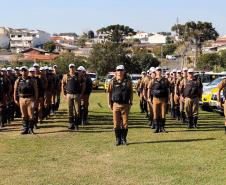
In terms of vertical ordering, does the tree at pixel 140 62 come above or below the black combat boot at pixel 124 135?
below

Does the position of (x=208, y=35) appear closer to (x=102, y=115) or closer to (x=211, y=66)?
(x=211, y=66)

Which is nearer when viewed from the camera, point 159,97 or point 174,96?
point 159,97

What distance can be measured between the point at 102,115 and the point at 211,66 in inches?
1784

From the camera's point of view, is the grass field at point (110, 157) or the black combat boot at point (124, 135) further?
the black combat boot at point (124, 135)

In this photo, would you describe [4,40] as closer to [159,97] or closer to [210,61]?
[210,61]

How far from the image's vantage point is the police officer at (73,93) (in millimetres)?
15797

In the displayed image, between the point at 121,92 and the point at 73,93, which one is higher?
the point at 121,92

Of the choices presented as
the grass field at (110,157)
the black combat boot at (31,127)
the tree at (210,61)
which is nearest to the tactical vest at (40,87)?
the grass field at (110,157)

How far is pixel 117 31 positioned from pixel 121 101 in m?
92.0

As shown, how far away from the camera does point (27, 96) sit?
14.8 metres

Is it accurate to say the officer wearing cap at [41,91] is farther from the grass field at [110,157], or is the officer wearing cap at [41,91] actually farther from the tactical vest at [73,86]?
the tactical vest at [73,86]

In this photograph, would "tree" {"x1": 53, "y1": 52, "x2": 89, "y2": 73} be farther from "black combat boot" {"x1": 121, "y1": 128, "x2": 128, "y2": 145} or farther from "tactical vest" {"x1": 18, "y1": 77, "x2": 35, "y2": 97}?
"black combat boot" {"x1": 121, "y1": 128, "x2": 128, "y2": 145}

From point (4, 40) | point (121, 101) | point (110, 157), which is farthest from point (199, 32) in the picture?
point (4, 40)

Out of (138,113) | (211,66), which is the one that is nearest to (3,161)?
(138,113)
